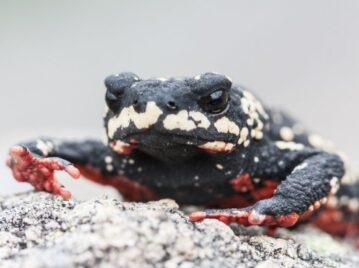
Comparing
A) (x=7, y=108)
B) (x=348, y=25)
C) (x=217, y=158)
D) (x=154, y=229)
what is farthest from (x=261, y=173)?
(x=348, y=25)

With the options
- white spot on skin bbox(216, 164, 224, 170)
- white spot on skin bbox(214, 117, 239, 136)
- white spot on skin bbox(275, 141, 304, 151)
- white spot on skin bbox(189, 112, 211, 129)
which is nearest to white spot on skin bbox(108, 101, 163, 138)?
white spot on skin bbox(189, 112, 211, 129)

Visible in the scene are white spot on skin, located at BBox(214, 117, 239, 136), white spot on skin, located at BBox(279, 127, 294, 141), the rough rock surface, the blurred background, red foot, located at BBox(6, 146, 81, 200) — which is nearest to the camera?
the rough rock surface

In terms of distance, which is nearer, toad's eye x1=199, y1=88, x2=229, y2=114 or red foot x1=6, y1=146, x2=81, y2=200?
toad's eye x1=199, y1=88, x2=229, y2=114

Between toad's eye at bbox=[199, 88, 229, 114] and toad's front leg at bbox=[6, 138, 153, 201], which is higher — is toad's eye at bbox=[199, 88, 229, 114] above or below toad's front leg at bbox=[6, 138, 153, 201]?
above

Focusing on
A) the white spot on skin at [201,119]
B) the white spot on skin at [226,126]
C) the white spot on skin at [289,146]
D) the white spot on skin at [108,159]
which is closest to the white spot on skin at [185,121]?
the white spot on skin at [201,119]

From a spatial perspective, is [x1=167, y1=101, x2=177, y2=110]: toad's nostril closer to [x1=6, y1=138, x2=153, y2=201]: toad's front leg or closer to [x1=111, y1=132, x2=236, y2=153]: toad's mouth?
[x1=111, y1=132, x2=236, y2=153]: toad's mouth

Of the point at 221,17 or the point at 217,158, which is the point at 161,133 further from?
the point at 221,17

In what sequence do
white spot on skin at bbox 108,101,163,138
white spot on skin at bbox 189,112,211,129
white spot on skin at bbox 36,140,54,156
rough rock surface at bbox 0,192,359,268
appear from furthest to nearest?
white spot on skin at bbox 36,140,54,156 → white spot on skin at bbox 189,112,211,129 → white spot on skin at bbox 108,101,163,138 → rough rock surface at bbox 0,192,359,268

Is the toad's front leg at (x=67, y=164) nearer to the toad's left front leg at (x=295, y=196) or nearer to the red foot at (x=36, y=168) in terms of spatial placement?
the red foot at (x=36, y=168)
